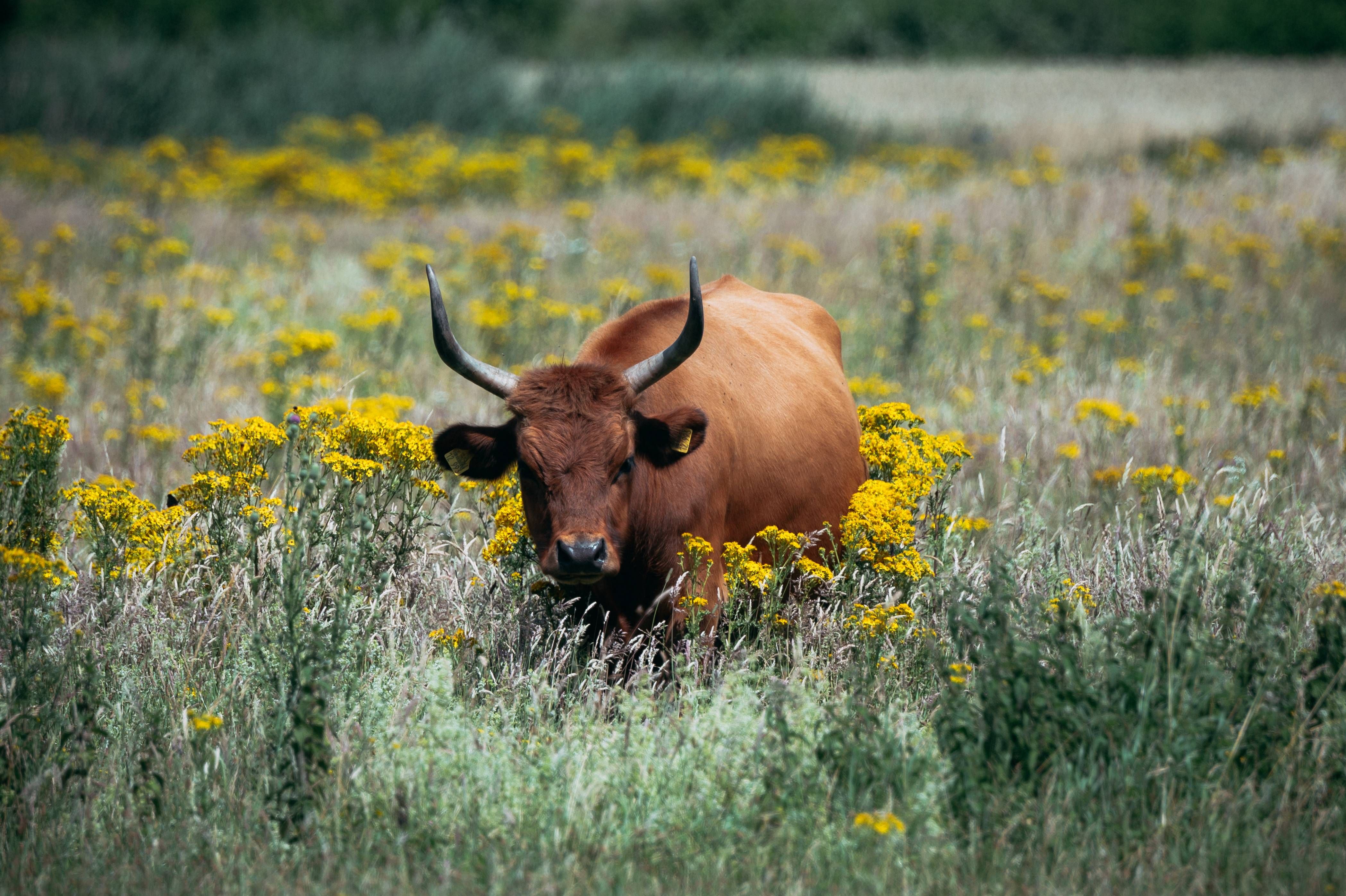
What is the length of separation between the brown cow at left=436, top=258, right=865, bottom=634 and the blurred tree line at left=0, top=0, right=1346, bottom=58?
42.4 m

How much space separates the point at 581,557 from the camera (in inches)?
149

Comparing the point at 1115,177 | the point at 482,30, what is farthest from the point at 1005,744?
the point at 482,30

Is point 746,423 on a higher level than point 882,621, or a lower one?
higher

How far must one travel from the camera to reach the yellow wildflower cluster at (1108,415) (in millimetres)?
6129

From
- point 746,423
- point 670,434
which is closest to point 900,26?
point 746,423

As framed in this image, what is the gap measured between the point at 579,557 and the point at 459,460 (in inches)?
37.6

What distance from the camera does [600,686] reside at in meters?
4.18

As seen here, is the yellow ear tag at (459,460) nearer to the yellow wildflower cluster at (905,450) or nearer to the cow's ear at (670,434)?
the cow's ear at (670,434)

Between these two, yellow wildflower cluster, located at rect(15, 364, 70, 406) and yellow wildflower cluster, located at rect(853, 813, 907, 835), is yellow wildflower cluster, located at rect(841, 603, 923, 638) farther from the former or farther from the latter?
yellow wildflower cluster, located at rect(15, 364, 70, 406)

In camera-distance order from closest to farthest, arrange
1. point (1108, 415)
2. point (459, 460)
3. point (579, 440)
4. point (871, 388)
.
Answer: point (579, 440) < point (459, 460) < point (1108, 415) < point (871, 388)

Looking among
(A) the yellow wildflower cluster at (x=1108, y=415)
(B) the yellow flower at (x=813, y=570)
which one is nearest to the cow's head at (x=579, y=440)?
(B) the yellow flower at (x=813, y=570)

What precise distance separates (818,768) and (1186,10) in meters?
63.2

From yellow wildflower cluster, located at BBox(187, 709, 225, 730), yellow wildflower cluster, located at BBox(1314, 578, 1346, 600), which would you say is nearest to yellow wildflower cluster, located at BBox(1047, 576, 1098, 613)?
yellow wildflower cluster, located at BBox(1314, 578, 1346, 600)

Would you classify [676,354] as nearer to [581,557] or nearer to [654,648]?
[581,557]
